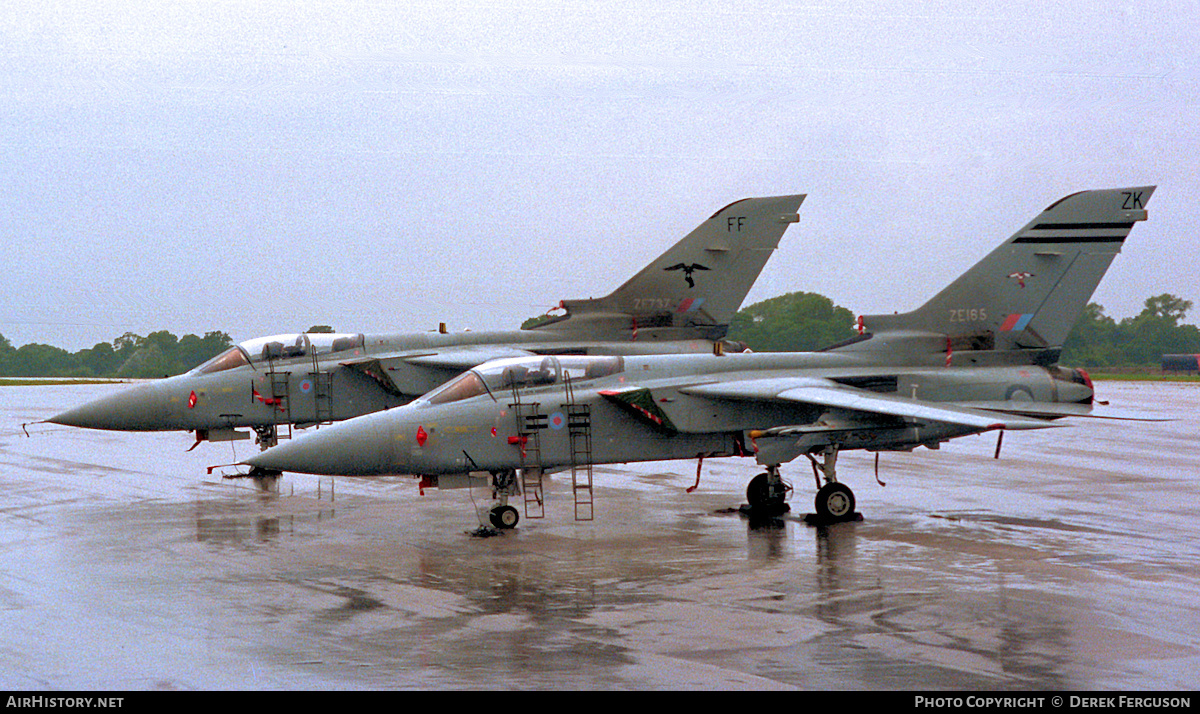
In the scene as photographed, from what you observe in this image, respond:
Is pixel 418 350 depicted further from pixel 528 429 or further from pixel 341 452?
pixel 341 452

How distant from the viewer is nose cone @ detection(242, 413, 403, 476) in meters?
12.5

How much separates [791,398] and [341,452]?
5.03m

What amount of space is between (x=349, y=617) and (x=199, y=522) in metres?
6.04

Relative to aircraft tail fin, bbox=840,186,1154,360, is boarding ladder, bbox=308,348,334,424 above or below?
below

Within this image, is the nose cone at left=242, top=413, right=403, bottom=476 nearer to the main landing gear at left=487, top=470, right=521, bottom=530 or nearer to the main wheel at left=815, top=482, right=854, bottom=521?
the main landing gear at left=487, top=470, right=521, bottom=530

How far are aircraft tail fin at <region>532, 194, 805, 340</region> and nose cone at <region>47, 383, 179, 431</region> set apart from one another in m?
6.47

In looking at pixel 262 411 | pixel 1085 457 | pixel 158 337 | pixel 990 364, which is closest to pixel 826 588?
pixel 990 364

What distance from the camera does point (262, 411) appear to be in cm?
1759

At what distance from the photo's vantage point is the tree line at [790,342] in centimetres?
5869

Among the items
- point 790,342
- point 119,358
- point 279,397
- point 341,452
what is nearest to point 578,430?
point 341,452

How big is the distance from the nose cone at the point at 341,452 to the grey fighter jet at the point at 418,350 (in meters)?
4.76

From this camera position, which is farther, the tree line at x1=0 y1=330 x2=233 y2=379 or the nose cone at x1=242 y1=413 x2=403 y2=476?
the tree line at x1=0 y1=330 x2=233 y2=379

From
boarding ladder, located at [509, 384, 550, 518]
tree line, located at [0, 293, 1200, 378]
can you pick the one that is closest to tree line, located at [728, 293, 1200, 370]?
tree line, located at [0, 293, 1200, 378]

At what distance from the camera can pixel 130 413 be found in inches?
681
